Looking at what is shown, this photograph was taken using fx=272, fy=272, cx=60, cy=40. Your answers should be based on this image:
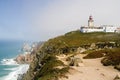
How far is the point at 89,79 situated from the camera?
26.4 meters

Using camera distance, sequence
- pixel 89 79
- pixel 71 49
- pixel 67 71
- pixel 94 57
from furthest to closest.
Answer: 1. pixel 71 49
2. pixel 94 57
3. pixel 67 71
4. pixel 89 79

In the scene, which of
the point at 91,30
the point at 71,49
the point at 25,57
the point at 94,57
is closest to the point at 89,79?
the point at 94,57

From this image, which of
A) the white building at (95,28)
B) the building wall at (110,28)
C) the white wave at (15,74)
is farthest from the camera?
the building wall at (110,28)

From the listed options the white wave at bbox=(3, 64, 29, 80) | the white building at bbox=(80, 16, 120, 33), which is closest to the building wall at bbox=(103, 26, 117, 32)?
the white building at bbox=(80, 16, 120, 33)

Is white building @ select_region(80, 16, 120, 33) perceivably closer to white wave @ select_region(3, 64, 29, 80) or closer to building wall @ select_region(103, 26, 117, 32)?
building wall @ select_region(103, 26, 117, 32)

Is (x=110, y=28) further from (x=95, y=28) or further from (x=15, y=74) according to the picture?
(x=15, y=74)

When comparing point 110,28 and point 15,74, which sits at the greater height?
point 110,28

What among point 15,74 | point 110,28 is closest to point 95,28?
point 110,28

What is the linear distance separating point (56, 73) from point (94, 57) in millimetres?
21620

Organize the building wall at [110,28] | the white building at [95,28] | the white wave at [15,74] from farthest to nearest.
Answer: the building wall at [110,28] → the white building at [95,28] → the white wave at [15,74]

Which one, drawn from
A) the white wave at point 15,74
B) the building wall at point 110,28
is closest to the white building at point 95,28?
the building wall at point 110,28

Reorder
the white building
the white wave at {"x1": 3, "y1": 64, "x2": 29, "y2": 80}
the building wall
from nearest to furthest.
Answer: the white wave at {"x1": 3, "y1": 64, "x2": 29, "y2": 80} < the white building < the building wall

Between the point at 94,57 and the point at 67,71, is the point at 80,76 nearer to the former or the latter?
the point at 67,71

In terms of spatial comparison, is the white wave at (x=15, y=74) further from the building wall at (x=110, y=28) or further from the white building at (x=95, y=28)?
the building wall at (x=110, y=28)
